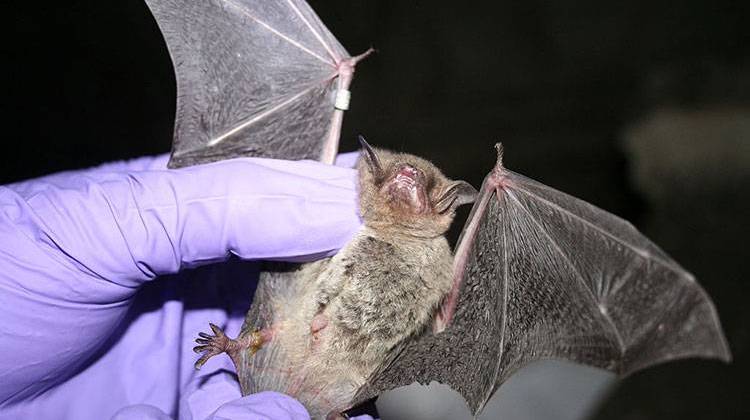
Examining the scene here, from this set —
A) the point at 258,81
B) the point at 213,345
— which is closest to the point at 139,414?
the point at 213,345

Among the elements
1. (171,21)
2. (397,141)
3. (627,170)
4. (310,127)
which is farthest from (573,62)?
(171,21)

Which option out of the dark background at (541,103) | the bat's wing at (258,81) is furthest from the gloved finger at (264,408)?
the dark background at (541,103)

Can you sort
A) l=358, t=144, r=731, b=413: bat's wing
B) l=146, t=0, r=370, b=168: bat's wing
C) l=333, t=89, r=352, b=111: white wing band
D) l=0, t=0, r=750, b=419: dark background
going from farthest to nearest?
l=0, t=0, r=750, b=419: dark background → l=333, t=89, r=352, b=111: white wing band → l=146, t=0, r=370, b=168: bat's wing → l=358, t=144, r=731, b=413: bat's wing

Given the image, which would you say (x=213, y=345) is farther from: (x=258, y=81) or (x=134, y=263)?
(x=258, y=81)

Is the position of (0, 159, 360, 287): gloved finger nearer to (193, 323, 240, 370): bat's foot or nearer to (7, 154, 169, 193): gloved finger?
(7, 154, 169, 193): gloved finger

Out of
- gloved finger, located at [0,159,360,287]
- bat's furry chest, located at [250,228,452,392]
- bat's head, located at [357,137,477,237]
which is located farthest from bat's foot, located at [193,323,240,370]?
bat's head, located at [357,137,477,237]

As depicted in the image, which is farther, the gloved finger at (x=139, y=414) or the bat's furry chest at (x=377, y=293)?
the bat's furry chest at (x=377, y=293)

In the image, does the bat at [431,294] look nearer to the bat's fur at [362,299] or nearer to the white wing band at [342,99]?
the bat's fur at [362,299]
